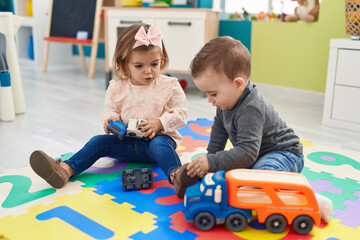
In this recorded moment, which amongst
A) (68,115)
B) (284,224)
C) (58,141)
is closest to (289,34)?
(68,115)

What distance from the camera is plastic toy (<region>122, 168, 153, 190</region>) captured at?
114cm

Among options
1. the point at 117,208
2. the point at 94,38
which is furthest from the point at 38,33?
the point at 117,208

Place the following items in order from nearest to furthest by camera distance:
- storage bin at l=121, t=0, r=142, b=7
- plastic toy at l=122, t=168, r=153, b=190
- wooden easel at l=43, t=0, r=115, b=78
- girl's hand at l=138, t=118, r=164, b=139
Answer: plastic toy at l=122, t=168, r=153, b=190 → girl's hand at l=138, t=118, r=164, b=139 → storage bin at l=121, t=0, r=142, b=7 → wooden easel at l=43, t=0, r=115, b=78

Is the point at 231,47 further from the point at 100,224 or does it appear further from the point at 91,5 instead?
the point at 91,5

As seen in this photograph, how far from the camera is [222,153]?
976 mm

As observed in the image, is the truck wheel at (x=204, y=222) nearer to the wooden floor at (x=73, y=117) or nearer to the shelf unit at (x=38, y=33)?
the wooden floor at (x=73, y=117)

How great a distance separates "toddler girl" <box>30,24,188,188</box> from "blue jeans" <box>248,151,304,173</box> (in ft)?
0.90

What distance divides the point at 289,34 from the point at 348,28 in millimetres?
636

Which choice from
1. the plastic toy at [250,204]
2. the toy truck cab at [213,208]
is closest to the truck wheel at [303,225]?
the plastic toy at [250,204]

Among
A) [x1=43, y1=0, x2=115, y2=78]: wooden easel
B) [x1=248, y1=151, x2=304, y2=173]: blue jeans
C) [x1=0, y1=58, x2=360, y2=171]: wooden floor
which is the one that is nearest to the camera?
[x1=248, y1=151, x2=304, y2=173]: blue jeans

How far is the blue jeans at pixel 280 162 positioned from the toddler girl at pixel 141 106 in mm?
274

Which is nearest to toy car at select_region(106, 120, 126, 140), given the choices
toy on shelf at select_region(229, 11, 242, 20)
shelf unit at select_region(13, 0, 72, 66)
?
toy on shelf at select_region(229, 11, 242, 20)

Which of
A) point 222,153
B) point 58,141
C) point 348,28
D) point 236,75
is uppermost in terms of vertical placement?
point 348,28

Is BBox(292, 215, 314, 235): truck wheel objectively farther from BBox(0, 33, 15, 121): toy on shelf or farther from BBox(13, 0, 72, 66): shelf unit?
BBox(13, 0, 72, 66): shelf unit
